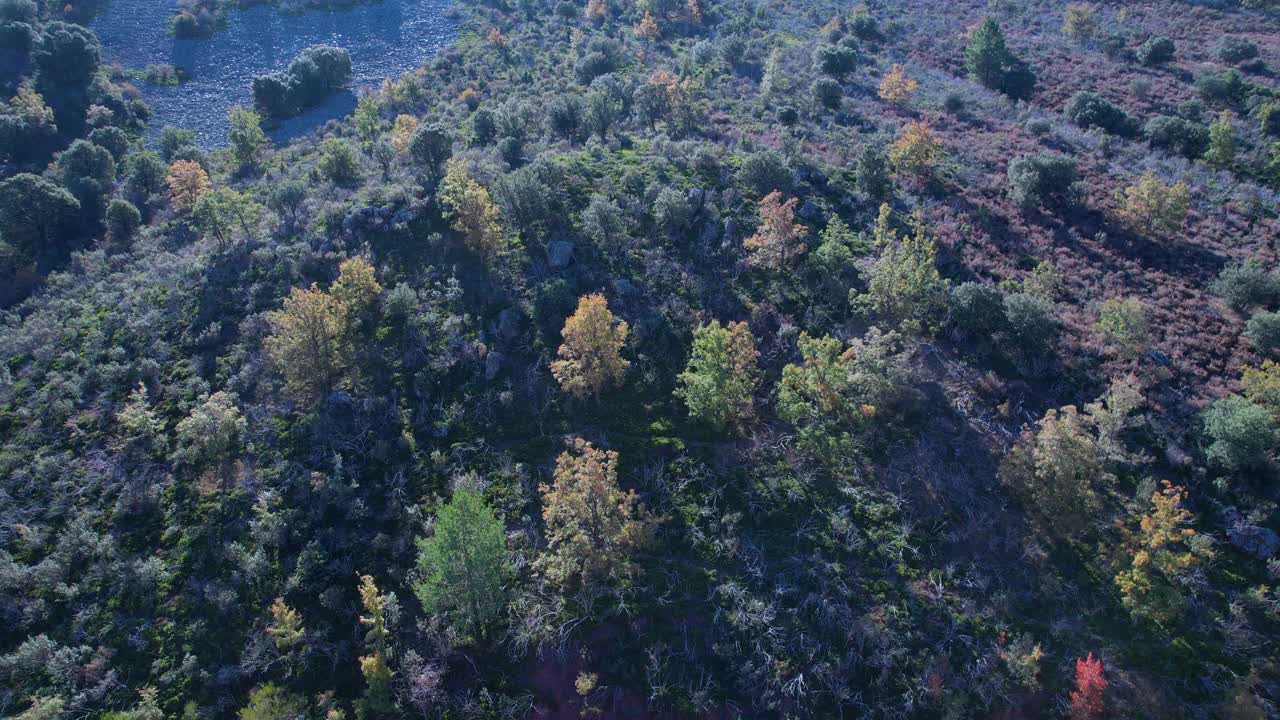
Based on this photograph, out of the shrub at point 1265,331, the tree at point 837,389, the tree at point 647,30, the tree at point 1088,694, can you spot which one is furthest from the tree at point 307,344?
the tree at point 647,30

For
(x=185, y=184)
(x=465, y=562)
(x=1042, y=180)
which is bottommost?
(x=465, y=562)

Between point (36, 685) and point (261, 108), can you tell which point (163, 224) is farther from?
point (36, 685)

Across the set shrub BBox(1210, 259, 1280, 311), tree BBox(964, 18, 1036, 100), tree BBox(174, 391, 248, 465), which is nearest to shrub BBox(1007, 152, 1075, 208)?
shrub BBox(1210, 259, 1280, 311)

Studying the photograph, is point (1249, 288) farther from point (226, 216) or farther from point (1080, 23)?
point (226, 216)

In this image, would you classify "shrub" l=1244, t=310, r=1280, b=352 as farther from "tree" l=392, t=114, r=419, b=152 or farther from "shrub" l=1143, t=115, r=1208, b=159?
"tree" l=392, t=114, r=419, b=152

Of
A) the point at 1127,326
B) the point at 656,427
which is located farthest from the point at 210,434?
the point at 1127,326

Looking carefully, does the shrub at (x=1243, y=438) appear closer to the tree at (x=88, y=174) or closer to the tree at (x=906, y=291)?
the tree at (x=906, y=291)
